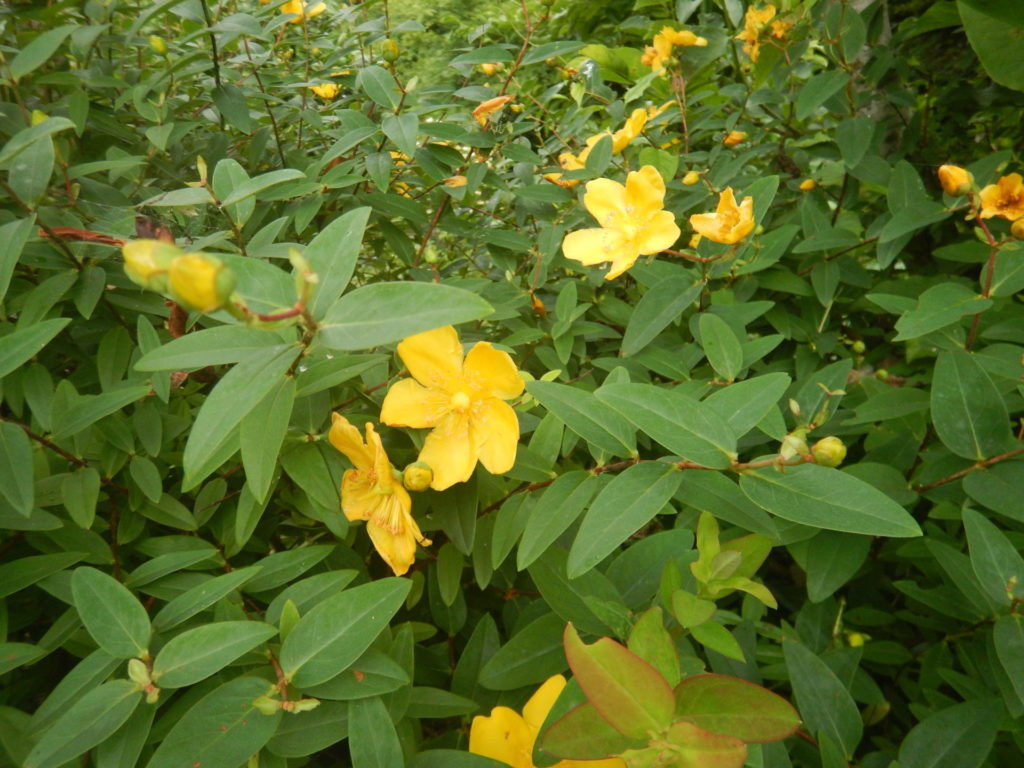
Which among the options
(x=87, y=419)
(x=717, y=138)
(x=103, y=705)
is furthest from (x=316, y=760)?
(x=717, y=138)

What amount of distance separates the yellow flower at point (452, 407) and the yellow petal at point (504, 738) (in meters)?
0.26

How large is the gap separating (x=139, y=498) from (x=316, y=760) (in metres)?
0.39

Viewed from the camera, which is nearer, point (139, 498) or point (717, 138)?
point (139, 498)

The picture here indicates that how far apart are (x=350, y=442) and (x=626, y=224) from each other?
0.67 m

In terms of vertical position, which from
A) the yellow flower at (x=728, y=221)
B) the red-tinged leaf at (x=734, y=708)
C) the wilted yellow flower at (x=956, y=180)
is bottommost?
the red-tinged leaf at (x=734, y=708)

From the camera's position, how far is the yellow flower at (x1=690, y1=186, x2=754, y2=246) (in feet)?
3.38

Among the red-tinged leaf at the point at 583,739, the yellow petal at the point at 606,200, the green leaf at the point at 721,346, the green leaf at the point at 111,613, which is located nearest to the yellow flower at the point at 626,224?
the yellow petal at the point at 606,200

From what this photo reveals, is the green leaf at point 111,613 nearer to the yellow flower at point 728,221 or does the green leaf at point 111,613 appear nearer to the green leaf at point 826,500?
the green leaf at point 826,500

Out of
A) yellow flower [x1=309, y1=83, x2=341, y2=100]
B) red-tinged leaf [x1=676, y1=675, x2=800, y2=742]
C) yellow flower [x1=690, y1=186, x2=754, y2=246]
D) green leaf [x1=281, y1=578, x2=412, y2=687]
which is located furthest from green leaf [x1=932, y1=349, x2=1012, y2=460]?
yellow flower [x1=309, y1=83, x2=341, y2=100]

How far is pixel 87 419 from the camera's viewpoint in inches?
27.4

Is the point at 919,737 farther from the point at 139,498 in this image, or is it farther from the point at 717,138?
the point at 717,138

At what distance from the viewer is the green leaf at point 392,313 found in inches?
19.4

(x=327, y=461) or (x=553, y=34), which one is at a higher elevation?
(x=553, y=34)

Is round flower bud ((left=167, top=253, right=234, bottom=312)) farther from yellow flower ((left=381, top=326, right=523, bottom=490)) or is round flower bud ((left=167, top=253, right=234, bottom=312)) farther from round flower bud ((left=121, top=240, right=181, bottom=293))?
yellow flower ((left=381, top=326, right=523, bottom=490))
